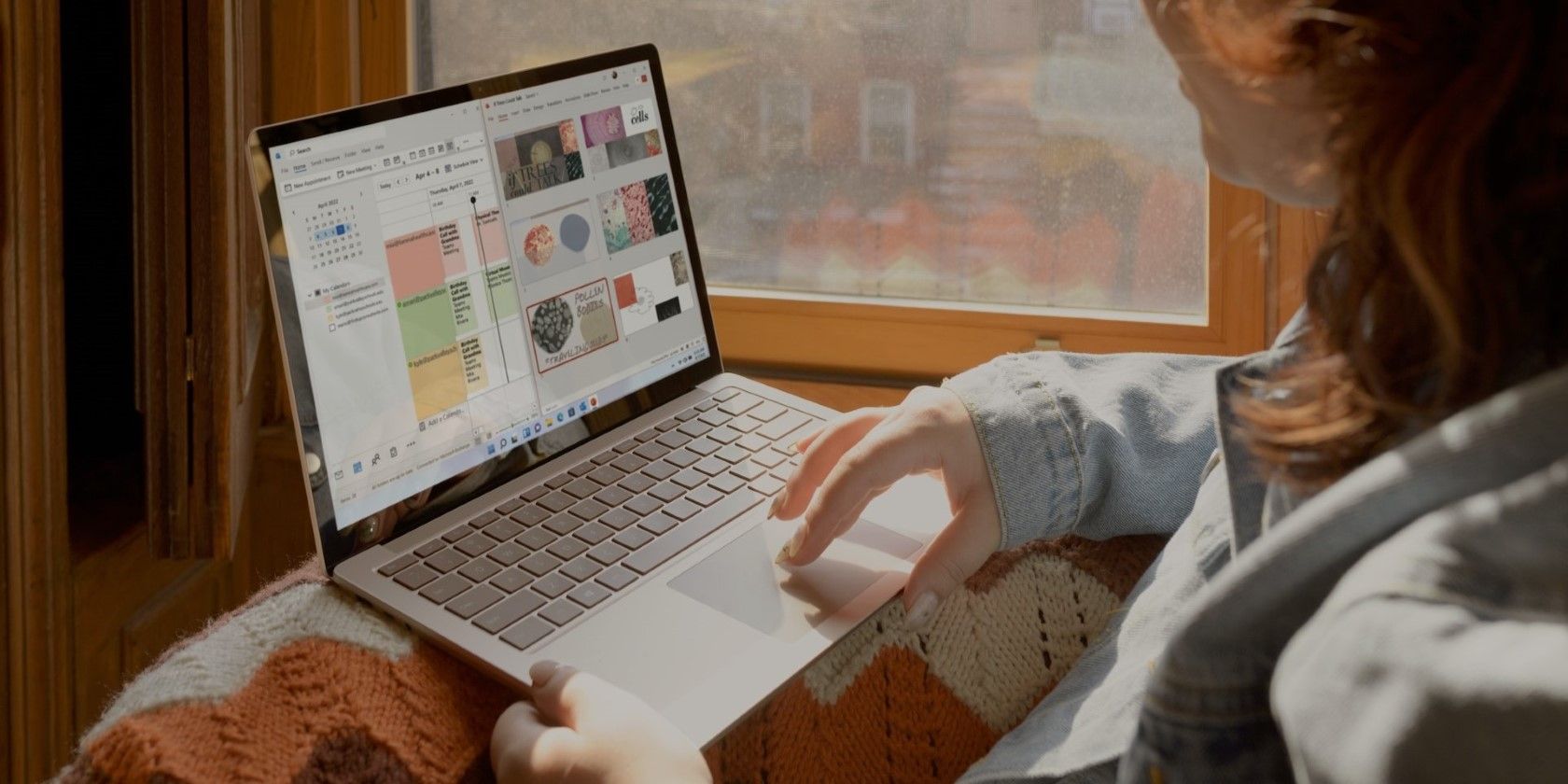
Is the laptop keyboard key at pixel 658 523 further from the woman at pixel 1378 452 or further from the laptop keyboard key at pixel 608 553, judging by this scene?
the woman at pixel 1378 452

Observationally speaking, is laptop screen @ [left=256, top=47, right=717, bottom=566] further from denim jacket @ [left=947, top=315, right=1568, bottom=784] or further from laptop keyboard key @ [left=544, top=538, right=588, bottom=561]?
A: denim jacket @ [left=947, top=315, right=1568, bottom=784]

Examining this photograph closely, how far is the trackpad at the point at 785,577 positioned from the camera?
73 cm

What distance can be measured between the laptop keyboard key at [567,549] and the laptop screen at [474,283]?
0.26 ft

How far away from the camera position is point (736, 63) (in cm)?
136

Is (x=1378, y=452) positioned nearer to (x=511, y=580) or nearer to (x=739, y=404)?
(x=511, y=580)

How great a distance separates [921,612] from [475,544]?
261 millimetres

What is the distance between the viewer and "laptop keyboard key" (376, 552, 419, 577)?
0.72m

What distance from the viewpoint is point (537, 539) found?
778mm

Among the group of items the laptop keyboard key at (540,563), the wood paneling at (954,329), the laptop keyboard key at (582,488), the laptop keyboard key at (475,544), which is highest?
the laptop keyboard key at (475,544)

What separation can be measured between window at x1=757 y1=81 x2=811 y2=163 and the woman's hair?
90 cm

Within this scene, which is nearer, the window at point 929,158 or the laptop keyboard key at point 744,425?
the laptop keyboard key at point 744,425

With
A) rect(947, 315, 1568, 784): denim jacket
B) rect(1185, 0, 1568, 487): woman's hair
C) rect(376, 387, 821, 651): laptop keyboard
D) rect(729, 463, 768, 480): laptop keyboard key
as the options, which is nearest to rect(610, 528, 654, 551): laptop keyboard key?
rect(376, 387, 821, 651): laptop keyboard

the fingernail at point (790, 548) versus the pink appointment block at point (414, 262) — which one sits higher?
the pink appointment block at point (414, 262)

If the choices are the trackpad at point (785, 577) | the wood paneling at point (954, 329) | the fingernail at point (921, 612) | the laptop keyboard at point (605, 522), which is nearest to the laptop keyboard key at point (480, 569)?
the laptop keyboard at point (605, 522)
